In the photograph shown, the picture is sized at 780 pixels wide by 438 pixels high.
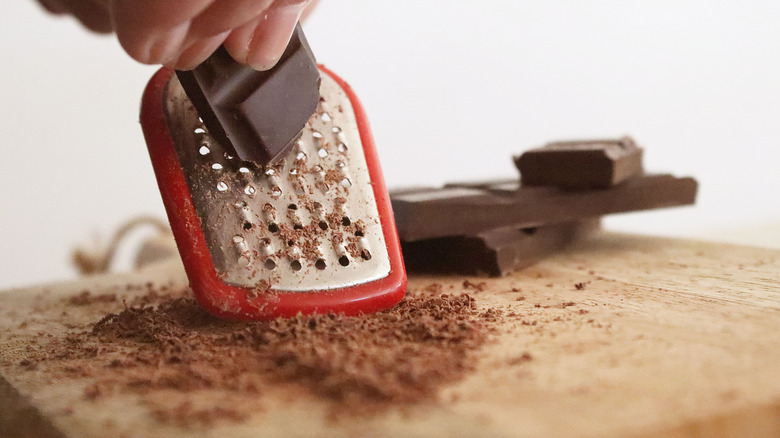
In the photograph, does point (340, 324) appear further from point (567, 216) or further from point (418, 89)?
point (418, 89)

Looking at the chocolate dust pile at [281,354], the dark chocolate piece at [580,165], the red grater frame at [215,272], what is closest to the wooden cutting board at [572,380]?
the chocolate dust pile at [281,354]

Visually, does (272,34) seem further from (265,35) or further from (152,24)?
(152,24)

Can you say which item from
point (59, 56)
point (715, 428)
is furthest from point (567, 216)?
point (59, 56)

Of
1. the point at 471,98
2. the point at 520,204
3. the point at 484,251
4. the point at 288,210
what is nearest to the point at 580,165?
the point at 520,204

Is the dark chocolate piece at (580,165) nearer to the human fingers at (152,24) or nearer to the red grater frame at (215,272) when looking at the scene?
the red grater frame at (215,272)

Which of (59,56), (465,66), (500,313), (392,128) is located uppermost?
(59,56)

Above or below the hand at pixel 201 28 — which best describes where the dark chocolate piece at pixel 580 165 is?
below
